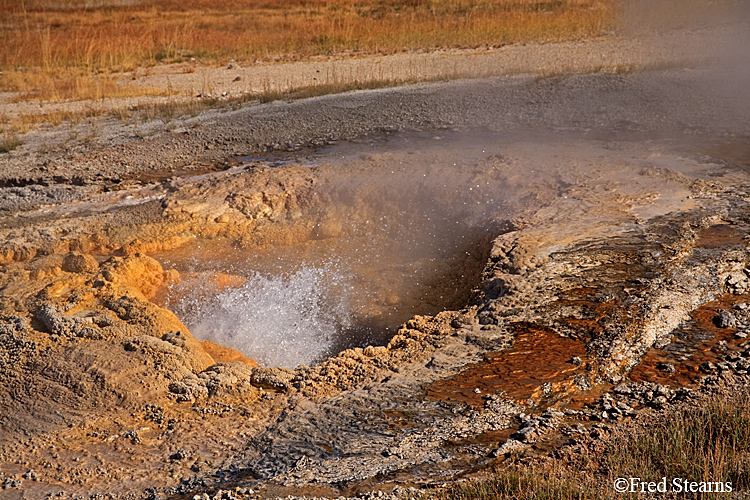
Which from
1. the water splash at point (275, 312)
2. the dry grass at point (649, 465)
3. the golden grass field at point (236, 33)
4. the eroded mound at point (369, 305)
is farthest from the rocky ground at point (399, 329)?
the golden grass field at point (236, 33)

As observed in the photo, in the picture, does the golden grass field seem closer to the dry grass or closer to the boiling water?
the boiling water

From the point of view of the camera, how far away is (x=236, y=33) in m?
17.2

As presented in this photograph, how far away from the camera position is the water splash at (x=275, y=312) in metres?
4.57

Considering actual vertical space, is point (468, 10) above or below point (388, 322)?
above

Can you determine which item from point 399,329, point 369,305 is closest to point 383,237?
point 369,305

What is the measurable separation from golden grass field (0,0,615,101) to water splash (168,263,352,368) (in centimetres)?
707

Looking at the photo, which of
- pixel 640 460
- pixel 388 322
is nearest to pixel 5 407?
pixel 388 322

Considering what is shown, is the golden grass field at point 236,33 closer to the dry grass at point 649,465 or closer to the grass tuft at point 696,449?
the dry grass at point 649,465

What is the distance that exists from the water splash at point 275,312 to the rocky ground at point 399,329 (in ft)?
1.14

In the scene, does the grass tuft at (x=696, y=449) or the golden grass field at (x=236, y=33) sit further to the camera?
the golden grass field at (x=236, y=33)

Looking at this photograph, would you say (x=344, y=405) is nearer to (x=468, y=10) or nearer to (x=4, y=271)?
(x=4, y=271)

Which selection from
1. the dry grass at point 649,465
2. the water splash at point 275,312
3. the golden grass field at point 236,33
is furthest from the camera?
the golden grass field at point 236,33

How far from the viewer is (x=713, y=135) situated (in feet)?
22.4

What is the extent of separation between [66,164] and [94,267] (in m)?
3.15
